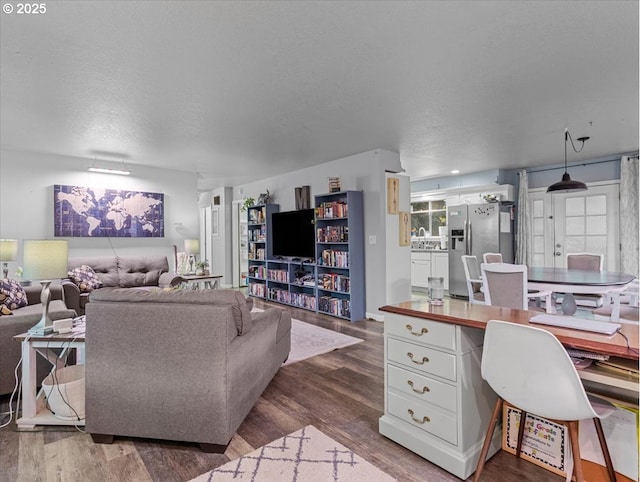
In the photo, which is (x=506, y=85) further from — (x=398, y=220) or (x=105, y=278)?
(x=105, y=278)

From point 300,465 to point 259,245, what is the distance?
5.70 metres

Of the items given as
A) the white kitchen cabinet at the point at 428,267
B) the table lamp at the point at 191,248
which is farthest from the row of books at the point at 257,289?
the white kitchen cabinet at the point at 428,267

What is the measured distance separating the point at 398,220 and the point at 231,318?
3781 mm

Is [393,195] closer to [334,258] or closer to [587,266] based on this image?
[334,258]

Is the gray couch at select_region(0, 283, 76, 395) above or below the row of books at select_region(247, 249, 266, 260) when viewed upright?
below

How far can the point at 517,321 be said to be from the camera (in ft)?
5.64

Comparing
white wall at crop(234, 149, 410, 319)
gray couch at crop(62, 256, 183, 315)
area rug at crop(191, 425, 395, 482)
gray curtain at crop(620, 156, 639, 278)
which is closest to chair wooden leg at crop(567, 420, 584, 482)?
area rug at crop(191, 425, 395, 482)

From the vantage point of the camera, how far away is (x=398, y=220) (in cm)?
533

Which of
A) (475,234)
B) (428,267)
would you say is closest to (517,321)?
(475,234)

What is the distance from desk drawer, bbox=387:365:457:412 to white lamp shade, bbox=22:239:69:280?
7.53 ft

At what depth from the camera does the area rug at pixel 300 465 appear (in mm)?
1796

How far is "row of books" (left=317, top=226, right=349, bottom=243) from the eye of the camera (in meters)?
5.42

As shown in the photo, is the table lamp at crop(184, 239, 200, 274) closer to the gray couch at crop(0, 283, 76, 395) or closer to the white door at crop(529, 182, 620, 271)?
the gray couch at crop(0, 283, 76, 395)

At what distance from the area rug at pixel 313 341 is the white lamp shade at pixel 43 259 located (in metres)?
2.06
